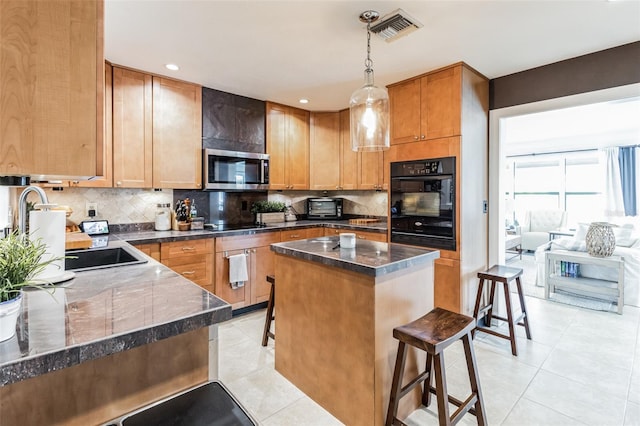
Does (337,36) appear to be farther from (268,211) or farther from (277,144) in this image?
(268,211)

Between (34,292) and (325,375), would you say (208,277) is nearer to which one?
(325,375)

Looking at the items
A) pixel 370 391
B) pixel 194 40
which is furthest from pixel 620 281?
pixel 194 40

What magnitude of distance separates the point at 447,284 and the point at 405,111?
1.83 m

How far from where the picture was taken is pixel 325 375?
2029 mm

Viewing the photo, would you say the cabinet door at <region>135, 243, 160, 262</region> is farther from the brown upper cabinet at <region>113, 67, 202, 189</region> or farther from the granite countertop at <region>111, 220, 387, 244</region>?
the brown upper cabinet at <region>113, 67, 202, 189</region>

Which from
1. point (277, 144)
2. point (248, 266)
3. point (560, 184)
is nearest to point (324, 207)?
point (277, 144)

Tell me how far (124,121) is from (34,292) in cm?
238

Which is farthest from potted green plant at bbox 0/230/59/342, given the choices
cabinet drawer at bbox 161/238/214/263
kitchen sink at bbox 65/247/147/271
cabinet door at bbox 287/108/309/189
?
cabinet door at bbox 287/108/309/189

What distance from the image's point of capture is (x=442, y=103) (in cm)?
306

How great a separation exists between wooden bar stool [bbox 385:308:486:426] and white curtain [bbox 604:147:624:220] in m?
6.95

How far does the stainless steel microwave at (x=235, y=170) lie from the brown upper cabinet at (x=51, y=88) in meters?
2.68

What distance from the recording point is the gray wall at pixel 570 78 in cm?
262

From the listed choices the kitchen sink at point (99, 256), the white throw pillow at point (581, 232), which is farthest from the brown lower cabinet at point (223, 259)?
the white throw pillow at point (581, 232)

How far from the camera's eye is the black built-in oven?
3043 millimetres
